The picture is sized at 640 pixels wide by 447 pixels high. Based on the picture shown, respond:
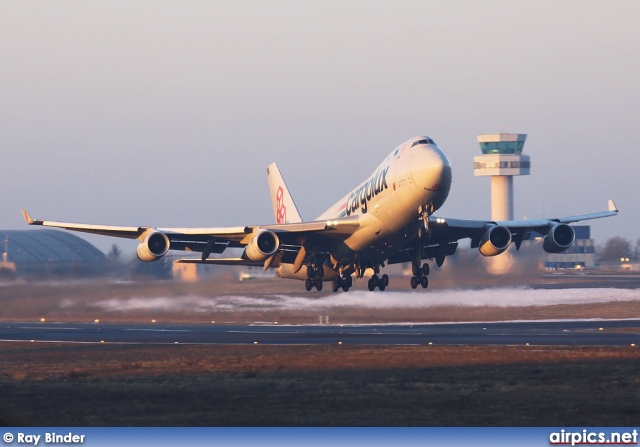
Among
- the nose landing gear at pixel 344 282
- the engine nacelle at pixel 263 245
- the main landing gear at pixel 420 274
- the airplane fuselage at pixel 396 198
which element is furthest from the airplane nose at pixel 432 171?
the nose landing gear at pixel 344 282

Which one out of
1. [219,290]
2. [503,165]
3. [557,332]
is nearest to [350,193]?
[557,332]

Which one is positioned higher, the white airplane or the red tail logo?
the red tail logo

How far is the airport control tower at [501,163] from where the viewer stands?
137 m

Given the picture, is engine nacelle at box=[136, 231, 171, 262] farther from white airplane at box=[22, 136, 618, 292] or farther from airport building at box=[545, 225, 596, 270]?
airport building at box=[545, 225, 596, 270]

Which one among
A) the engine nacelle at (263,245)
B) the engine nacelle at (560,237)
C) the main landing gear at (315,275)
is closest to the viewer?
the engine nacelle at (263,245)

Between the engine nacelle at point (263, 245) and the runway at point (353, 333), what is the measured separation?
12.9 ft

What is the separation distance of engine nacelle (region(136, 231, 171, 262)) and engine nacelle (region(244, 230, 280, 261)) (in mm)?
4076

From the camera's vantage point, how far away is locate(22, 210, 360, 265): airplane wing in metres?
45.3

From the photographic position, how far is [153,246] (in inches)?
1818

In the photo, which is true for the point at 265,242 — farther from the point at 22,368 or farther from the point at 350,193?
the point at 22,368

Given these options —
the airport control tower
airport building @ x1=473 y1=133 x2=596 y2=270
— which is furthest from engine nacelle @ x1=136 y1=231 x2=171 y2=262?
the airport control tower

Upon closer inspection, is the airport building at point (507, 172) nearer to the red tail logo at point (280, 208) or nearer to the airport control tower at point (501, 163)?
the airport control tower at point (501, 163)

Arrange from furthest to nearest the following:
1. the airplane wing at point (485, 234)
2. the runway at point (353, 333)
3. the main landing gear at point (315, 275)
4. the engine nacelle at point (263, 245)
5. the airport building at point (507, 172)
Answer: the airport building at point (507, 172)
the main landing gear at point (315, 275)
the airplane wing at point (485, 234)
the engine nacelle at point (263, 245)
the runway at point (353, 333)

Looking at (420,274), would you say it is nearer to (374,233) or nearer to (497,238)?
(497,238)
